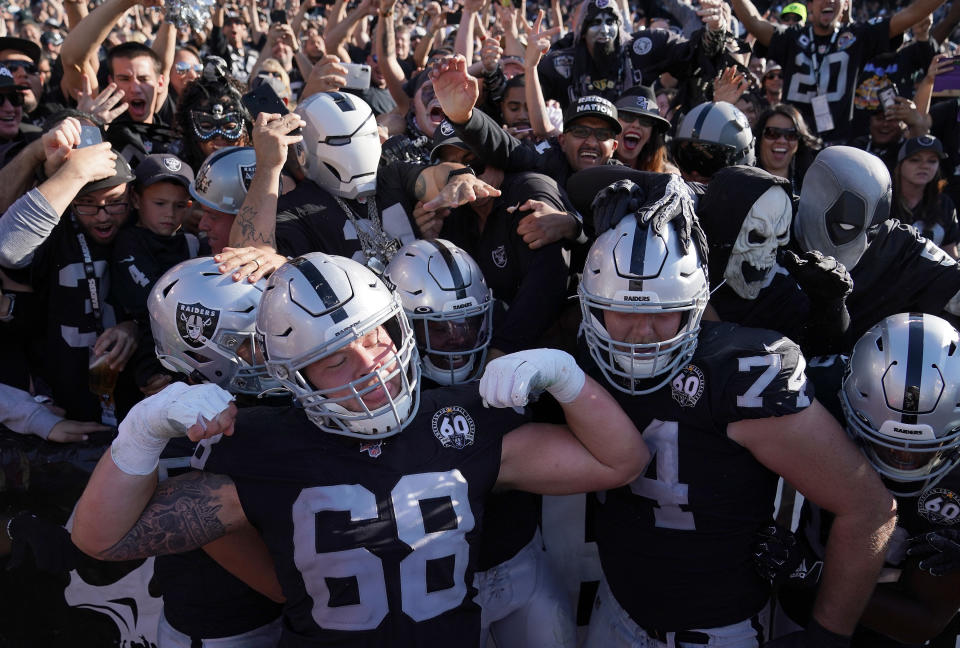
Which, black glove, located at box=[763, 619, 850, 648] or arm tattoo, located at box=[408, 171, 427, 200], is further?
Answer: arm tattoo, located at box=[408, 171, 427, 200]

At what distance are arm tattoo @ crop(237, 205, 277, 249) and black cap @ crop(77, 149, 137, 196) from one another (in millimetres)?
796

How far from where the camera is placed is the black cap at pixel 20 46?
584cm

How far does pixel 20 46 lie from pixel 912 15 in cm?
715

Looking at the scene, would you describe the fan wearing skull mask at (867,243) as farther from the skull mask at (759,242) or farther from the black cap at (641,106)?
the black cap at (641,106)

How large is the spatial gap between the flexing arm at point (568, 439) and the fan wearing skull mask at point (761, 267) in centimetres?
88

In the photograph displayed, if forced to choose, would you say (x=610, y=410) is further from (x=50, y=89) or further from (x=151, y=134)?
(x=50, y=89)

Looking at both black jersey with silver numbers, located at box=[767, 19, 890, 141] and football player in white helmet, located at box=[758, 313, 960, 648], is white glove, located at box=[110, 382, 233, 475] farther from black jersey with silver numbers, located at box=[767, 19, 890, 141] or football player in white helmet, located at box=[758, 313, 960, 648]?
black jersey with silver numbers, located at box=[767, 19, 890, 141]

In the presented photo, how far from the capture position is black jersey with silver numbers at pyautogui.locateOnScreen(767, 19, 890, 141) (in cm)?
667

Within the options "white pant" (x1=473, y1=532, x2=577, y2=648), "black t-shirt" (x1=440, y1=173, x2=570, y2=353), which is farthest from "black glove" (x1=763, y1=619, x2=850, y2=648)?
"black t-shirt" (x1=440, y1=173, x2=570, y2=353)

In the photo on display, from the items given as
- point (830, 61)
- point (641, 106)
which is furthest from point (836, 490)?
point (830, 61)

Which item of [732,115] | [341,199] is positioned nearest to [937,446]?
[732,115]

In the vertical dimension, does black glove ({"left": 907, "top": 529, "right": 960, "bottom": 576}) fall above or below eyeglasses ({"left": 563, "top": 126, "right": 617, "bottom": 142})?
below

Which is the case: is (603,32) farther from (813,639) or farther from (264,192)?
(813,639)

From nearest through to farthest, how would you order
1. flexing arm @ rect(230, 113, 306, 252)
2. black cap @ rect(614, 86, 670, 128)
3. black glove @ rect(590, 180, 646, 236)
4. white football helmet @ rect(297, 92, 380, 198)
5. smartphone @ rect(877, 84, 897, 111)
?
black glove @ rect(590, 180, 646, 236) → flexing arm @ rect(230, 113, 306, 252) → white football helmet @ rect(297, 92, 380, 198) → black cap @ rect(614, 86, 670, 128) → smartphone @ rect(877, 84, 897, 111)
